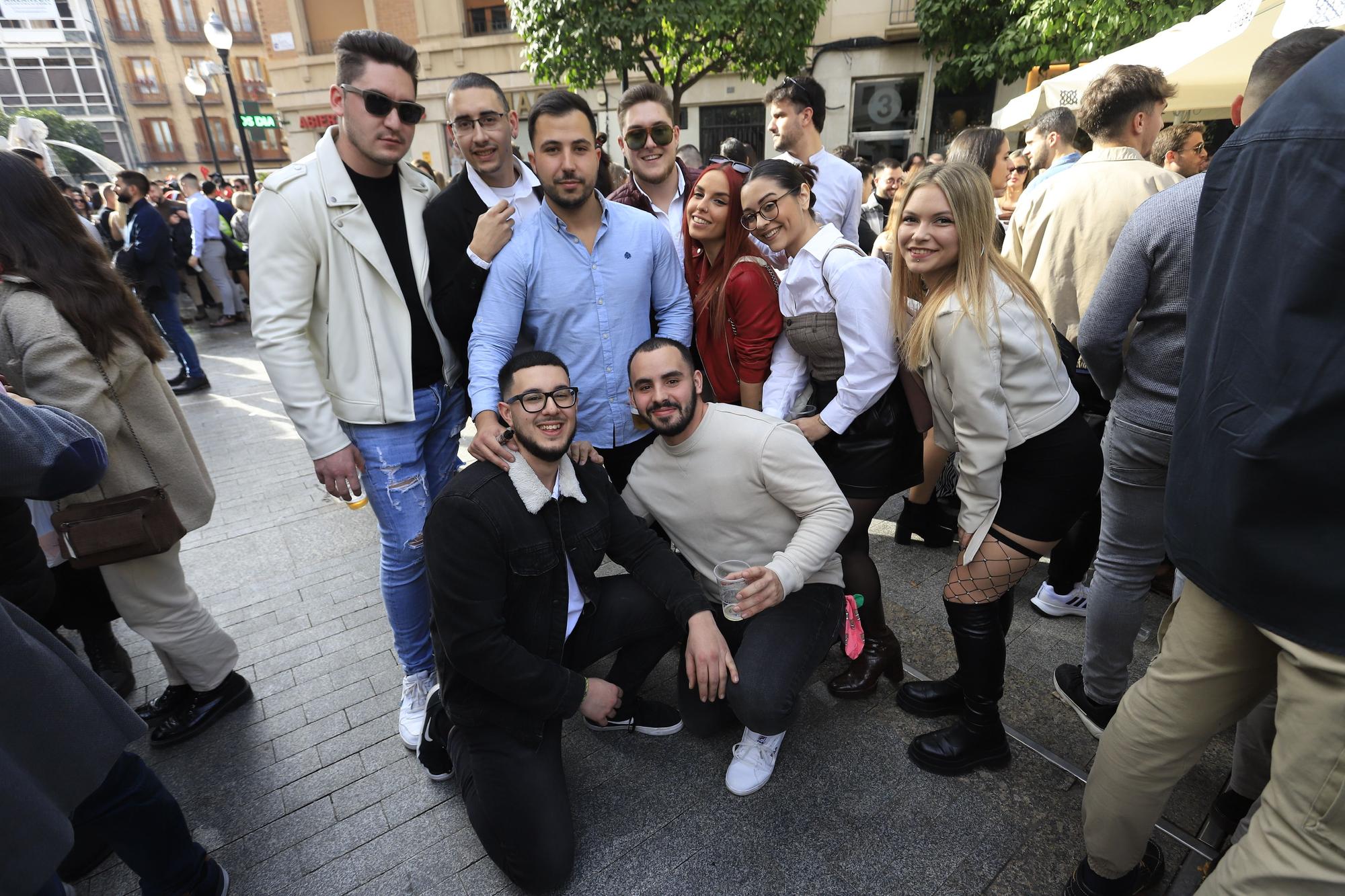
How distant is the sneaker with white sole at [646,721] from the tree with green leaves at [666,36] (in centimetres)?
1109

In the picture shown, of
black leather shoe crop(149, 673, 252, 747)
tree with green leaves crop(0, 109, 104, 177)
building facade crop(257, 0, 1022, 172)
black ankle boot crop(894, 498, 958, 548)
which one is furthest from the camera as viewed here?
tree with green leaves crop(0, 109, 104, 177)

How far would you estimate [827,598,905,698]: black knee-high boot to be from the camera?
264 cm

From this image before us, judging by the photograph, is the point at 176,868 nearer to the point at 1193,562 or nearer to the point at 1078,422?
the point at 1193,562

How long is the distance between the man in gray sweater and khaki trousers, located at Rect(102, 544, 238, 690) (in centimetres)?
182

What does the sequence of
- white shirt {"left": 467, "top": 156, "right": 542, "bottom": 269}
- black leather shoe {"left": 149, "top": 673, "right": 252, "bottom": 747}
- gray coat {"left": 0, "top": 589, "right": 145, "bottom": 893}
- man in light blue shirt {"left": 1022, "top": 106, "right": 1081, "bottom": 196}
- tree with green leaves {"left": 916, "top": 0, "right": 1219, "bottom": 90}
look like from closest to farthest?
gray coat {"left": 0, "top": 589, "right": 145, "bottom": 893}, black leather shoe {"left": 149, "top": 673, "right": 252, "bottom": 747}, white shirt {"left": 467, "top": 156, "right": 542, "bottom": 269}, man in light blue shirt {"left": 1022, "top": 106, "right": 1081, "bottom": 196}, tree with green leaves {"left": 916, "top": 0, "right": 1219, "bottom": 90}

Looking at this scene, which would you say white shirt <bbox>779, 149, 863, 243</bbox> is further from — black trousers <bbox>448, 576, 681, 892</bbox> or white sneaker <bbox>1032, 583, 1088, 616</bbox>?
black trousers <bbox>448, 576, 681, 892</bbox>

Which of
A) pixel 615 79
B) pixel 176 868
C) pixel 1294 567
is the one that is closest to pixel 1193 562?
pixel 1294 567

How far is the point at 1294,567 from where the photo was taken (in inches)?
45.4

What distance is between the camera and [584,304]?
255 cm

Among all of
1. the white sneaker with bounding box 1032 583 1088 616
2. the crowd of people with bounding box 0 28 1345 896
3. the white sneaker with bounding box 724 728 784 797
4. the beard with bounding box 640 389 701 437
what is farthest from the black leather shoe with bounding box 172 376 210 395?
the white sneaker with bounding box 1032 583 1088 616

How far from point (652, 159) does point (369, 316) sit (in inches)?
62.0

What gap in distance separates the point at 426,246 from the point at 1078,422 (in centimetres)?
234

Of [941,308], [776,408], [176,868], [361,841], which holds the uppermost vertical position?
[941,308]

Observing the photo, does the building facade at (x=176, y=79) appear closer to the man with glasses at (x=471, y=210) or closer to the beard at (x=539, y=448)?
the man with glasses at (x=471, y=210)
